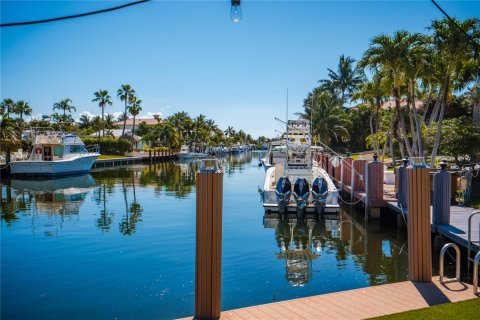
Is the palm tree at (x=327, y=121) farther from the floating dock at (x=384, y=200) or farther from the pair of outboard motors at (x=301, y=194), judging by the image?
the pair of outboard motors at (x=301, y=194)

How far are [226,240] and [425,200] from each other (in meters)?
9.02

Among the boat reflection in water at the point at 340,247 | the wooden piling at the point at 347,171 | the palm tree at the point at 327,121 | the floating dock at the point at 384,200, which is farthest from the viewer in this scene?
the palm tree at the point at 327,121

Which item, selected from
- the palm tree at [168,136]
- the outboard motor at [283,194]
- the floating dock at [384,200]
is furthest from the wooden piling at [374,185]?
the palm tree at [168,136]

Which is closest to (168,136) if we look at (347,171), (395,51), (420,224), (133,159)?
(133,159)

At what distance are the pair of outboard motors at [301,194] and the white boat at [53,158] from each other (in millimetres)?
29327

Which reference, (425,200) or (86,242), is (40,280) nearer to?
(86,242)

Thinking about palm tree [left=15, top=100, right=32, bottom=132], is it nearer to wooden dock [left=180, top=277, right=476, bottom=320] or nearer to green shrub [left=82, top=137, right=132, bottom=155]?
green shrub [left=82, top=137, right=132, bottom=155]

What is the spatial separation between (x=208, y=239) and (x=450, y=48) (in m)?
18.5

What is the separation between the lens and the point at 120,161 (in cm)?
6350

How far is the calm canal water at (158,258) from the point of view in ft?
32.6

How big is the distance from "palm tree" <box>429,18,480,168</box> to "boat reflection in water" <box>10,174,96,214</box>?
20.3 m

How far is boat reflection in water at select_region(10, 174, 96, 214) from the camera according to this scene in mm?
23922

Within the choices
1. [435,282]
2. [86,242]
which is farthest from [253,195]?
[435,282]

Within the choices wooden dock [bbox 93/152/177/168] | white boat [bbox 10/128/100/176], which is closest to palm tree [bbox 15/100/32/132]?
wooden dock [bbox 93/152/177/168]
